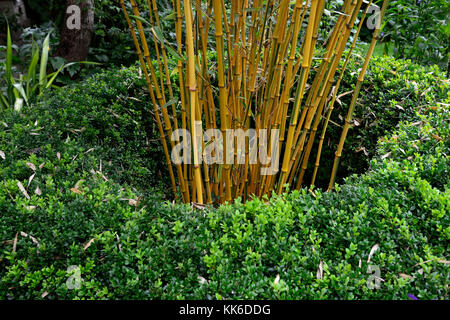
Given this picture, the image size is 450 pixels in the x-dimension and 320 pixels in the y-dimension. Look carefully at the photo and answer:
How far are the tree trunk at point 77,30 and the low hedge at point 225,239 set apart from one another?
2.04 meters

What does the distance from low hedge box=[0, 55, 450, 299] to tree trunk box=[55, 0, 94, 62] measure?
2.04 metres

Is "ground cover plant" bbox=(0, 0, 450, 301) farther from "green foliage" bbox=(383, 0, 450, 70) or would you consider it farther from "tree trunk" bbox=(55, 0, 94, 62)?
"tree trunk" bbox=(55, 0, 94, 62)

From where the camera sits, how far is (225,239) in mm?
968

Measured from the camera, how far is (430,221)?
1.01 meters

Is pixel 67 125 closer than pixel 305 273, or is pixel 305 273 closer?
pixel 305 273

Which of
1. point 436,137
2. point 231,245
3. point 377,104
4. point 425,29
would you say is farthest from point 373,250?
point 425,29

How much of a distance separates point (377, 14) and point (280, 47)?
340mm

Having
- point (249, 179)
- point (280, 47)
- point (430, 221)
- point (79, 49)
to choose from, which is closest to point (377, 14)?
point (280, 47)

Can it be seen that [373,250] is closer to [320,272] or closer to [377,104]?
[320,272]

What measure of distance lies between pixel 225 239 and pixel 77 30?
2720 millimetres

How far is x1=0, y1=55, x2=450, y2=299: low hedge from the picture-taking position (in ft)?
2.89

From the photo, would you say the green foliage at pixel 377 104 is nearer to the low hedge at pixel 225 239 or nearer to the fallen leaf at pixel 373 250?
the low hedge at pixel 225 239

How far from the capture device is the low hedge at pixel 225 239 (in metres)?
0.88
